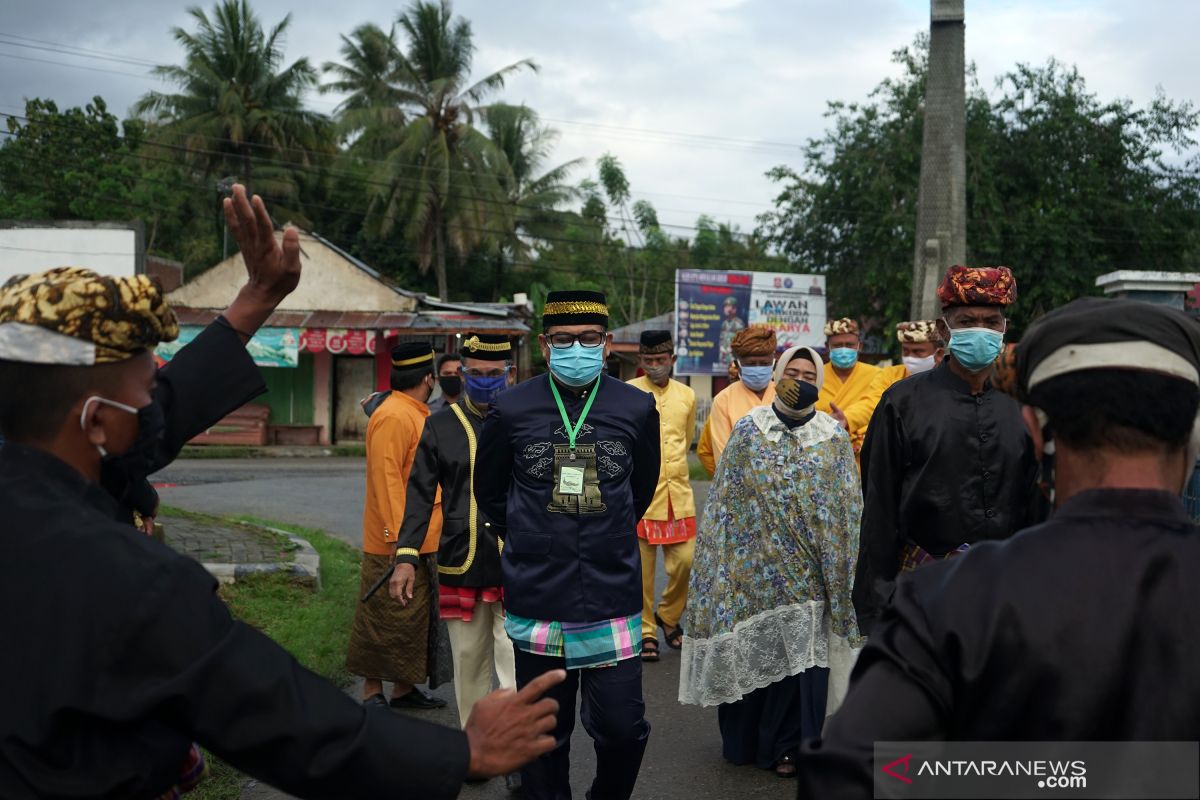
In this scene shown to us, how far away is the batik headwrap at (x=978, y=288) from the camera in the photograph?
4.59m

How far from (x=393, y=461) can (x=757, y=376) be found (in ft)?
8.46

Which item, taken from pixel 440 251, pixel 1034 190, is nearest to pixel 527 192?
pixel 440 251

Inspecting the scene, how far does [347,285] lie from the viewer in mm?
31281

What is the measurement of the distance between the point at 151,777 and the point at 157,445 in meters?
0.75

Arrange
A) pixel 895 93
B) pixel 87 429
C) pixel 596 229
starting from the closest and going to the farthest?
pixel 87 429 < pixel 895 93 < pixel 596 229

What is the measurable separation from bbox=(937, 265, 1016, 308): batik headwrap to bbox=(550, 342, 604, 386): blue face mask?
1421 millimetres

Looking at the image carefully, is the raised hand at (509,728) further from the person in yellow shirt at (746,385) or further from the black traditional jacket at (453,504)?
the person in yellow shirt at (746,385)

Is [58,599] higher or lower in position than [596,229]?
lower

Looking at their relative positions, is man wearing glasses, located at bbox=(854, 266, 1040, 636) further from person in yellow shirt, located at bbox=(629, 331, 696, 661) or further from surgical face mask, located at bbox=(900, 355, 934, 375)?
person in yellow shirt, located at bbox=(629, 331, 696, 661)

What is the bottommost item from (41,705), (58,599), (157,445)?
(41,705)

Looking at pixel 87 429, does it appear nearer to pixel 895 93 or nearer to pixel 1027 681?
pixel 1027 681

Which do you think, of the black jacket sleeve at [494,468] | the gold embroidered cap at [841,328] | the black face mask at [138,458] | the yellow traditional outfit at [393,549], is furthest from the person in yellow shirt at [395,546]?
the black face mask at [138,458]

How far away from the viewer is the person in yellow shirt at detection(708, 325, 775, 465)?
7750 millimetres

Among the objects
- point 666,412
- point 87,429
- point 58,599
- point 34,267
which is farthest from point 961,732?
point 34,267
